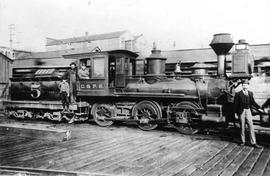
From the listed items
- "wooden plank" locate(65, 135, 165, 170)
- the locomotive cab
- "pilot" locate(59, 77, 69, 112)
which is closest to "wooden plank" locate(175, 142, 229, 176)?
"wooden plank" locate(65, 135, 165, 170)

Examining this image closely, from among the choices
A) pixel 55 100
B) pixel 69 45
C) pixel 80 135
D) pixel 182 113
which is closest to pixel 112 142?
pixel 80 135

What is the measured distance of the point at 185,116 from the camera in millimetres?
8375

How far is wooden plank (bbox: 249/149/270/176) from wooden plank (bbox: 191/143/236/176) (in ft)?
2.08

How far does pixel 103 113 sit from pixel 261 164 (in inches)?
234

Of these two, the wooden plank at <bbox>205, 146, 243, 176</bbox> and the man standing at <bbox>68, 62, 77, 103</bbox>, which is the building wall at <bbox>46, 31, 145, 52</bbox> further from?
the wooden plank at <bbox>205, 146, 243, 176</bbox>

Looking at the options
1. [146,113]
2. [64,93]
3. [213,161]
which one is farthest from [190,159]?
[64,93]

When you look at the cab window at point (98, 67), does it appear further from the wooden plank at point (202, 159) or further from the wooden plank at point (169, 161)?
the wooden plank at point (202, 159)

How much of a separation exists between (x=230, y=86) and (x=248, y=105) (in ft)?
4.68

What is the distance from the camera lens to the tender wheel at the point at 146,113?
880 cm

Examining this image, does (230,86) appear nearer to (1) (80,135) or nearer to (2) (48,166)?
(1) (80,135)

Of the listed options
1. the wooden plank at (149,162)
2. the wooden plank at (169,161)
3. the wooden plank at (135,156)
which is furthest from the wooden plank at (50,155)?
the wooden plank at (169,161)

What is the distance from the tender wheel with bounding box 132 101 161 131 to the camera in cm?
880

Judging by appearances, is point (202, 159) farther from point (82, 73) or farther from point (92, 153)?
point (82, 73)

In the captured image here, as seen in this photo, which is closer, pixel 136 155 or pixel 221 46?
pixel 136 155
